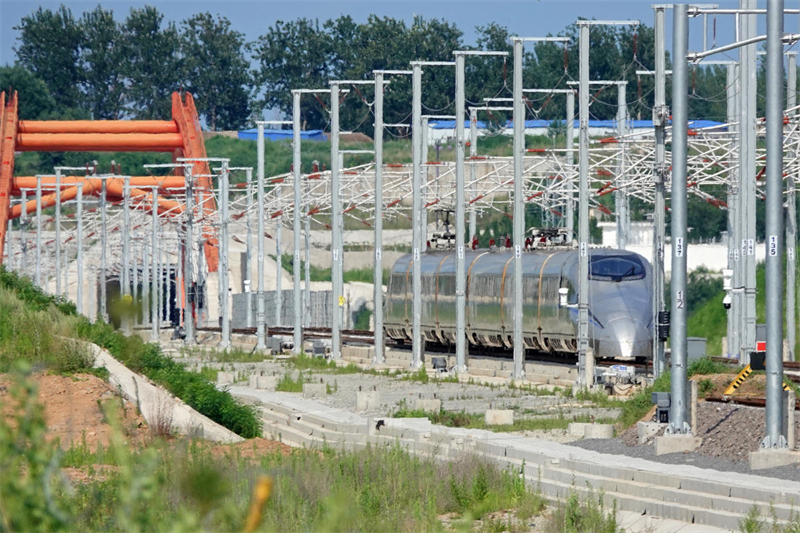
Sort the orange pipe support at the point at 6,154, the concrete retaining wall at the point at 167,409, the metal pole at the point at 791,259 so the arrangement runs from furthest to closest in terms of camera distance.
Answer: the orange pipe support at the point at 6,154
the metal pole at the point at 791,259
the concrete retaining wall at the point at 167,409

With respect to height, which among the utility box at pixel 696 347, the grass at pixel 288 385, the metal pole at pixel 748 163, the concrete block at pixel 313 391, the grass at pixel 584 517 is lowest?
the grass at pixel 288 385

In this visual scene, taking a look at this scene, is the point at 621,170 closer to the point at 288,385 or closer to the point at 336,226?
the point at 336,226

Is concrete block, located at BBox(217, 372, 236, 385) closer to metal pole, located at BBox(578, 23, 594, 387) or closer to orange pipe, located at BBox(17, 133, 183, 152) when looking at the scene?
metal pole, located at BBox(578, 23, 594, 387)

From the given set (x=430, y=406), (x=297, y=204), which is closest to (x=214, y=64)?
(x=297, y=204)

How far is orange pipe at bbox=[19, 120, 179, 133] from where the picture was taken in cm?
7812

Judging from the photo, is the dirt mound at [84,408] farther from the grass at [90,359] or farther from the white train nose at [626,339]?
the white train nose at [626,339]

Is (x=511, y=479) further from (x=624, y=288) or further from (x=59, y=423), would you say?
(x=624, y=288)

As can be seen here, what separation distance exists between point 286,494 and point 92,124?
6756 centimetres

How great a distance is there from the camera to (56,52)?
132125 mm

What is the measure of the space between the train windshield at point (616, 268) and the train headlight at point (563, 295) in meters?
0.92

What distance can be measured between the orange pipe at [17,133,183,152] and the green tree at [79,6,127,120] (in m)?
52.0

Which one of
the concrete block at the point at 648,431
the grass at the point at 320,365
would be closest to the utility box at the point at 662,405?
the concrete block at the point at 648,431

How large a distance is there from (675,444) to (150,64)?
383 ft

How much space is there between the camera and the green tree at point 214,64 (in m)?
132
